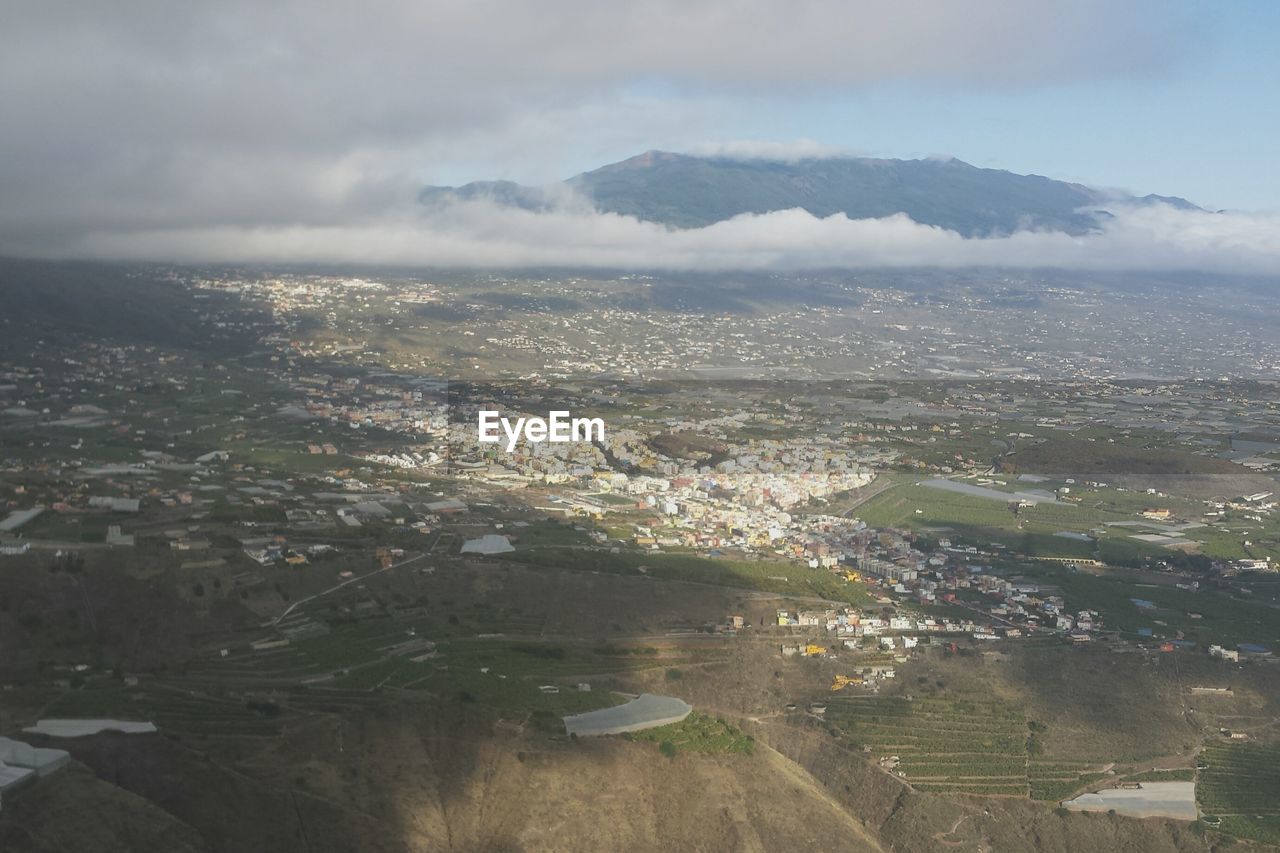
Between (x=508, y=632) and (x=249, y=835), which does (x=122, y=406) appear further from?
(x=249, y=835)

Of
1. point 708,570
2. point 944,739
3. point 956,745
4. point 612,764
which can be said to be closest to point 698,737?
point 612,764

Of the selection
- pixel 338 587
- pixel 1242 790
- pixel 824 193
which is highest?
pixel 824 193

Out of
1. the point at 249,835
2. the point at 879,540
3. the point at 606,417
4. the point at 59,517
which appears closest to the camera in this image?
the point at 249,835

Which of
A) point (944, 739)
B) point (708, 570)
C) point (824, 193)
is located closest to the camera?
point (944, 739)

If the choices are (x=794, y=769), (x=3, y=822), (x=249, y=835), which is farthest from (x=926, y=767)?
(x=3, y=822)

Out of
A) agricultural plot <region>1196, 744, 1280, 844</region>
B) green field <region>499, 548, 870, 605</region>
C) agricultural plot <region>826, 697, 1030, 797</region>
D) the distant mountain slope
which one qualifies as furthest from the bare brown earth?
the distant mountain slope

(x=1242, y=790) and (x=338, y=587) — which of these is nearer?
(x=1242, y=790)

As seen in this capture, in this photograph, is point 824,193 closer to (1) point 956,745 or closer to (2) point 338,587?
(2) point 338,587
